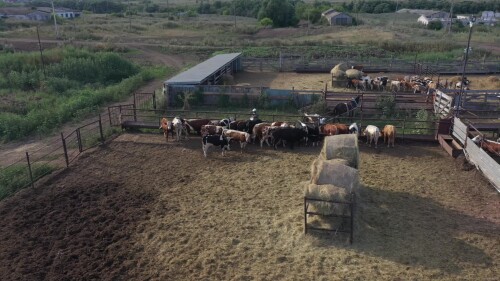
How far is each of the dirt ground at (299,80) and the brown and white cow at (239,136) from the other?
10.4 metres

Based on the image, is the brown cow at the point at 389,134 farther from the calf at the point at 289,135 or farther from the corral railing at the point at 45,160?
the corral railing at the point at 45,160

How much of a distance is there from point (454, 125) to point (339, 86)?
11.1 m

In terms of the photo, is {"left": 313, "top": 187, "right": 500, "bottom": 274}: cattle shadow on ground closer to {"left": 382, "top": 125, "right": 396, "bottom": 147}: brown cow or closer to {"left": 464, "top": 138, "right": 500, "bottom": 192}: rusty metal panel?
{"left": 464, "top": 138, "right": 500, "bottom": 192}: rusty metal panel

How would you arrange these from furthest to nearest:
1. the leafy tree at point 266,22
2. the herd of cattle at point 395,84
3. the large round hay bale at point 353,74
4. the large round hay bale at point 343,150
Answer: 1. the leafy tree at point 266,22
2. the large round hay bale at point 353,74
3. the herd of cattle at point 395,84
4. the large round hay bale at point 343,150

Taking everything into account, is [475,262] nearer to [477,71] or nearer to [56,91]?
[56,91]

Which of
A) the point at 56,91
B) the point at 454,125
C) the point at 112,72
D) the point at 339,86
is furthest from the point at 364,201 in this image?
the point at 112,72

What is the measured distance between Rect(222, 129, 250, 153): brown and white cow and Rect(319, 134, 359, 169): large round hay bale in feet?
12.2

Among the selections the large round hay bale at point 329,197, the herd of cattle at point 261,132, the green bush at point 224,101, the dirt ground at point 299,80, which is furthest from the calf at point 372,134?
the dirt ground at point 299,80

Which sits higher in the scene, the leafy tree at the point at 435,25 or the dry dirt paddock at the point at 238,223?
the leafy tree at the point at 435,25

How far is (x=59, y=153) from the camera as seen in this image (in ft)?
49.6

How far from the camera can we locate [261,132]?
1518 centimetres

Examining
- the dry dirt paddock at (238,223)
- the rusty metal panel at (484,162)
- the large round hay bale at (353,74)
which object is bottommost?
the dry dirt paddock at (238,223)

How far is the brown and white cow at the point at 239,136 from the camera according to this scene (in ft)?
47.8

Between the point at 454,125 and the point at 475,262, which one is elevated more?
the point at 454,125
